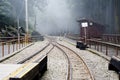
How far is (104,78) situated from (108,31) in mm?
31725

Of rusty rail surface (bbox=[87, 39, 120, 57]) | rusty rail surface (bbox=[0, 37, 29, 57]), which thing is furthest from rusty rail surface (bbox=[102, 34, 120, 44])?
rusty rail surface (bbox=[0, 37, 29, 57])

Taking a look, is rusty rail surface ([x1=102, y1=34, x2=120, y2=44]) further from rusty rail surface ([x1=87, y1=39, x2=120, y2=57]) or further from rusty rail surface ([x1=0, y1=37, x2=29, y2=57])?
rusty rail surface ([x1=0, y1=37, x2=29, y2=57])

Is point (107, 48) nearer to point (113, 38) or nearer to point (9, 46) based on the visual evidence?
point (9, 46)

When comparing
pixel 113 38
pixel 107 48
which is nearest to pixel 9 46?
pixel 107 48

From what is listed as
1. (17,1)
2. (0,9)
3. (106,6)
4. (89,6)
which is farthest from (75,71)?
(89,6)

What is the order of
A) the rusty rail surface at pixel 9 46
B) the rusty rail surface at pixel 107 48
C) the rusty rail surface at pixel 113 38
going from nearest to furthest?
the rusty rail surface at pixel 9 46, the rusty rail surface at pixel 107 48, the rusty rail surface at pixel 113 38

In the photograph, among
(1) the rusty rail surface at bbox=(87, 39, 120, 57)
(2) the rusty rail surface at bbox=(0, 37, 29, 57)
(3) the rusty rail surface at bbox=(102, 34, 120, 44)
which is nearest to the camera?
(2) the rusty rail surface at bbox=(0, 37, 29, 57)

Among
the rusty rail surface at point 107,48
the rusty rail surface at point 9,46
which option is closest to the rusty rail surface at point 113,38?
the rusty rail surface at point 107,48

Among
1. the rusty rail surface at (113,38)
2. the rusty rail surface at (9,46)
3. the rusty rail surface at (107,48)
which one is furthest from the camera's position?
the rusty rail surface at (113,38)

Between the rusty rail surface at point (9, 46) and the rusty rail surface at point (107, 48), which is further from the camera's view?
the rusty rail surface at point (107, 48)

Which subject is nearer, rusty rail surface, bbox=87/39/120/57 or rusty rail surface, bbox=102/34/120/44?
rusty rail surface, bbox=87/39/120/57

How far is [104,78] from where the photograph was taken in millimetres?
12312

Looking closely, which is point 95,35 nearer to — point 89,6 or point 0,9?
point 0,9

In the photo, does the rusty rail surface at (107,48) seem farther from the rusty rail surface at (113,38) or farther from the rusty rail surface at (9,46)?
the rusty rail surface at (9,46)
